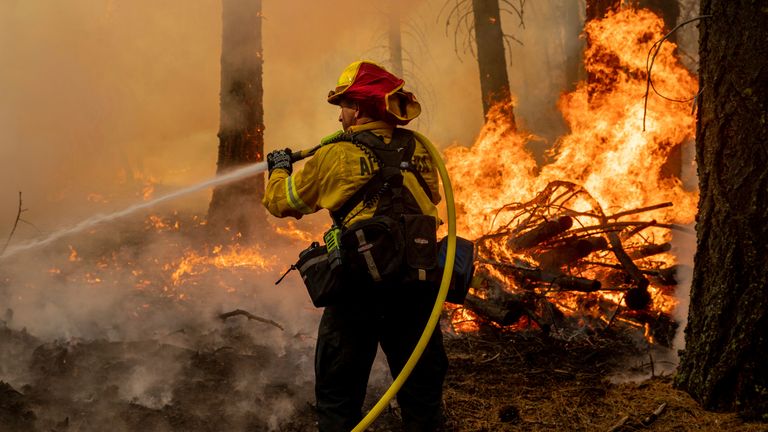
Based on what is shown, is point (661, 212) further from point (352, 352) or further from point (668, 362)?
point (352, 352)

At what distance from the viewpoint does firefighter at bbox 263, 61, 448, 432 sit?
2.91 meters

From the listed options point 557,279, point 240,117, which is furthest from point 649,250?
point 240,117

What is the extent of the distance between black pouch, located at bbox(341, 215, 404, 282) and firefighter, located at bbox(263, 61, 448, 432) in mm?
102

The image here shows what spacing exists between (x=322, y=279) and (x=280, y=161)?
779 millimetres

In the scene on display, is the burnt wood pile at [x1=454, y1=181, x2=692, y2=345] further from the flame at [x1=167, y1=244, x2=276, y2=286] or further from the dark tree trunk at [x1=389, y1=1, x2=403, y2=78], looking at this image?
the dark tree trunk at [x1=389, y1=1, x2=403, y2=78]

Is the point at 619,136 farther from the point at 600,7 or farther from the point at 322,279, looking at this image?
the point at 322,279

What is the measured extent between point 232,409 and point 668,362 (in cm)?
336

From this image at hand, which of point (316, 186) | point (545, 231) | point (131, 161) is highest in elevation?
point (131, 161)

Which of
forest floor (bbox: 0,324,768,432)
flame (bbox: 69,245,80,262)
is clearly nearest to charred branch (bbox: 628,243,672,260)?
forest floor (bbox: 0,324,768,432)

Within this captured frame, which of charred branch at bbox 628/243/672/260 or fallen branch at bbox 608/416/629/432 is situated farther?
charred branch at bbox 628/243/672/260

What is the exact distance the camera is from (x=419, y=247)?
9.44 feet

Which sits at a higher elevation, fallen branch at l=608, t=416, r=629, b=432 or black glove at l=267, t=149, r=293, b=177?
black glove at l=267, t=149, r=293, b=177

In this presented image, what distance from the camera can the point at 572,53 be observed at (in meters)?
26.9

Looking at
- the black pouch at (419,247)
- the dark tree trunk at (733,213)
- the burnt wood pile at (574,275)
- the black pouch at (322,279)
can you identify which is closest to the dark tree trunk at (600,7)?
the burnt wood pile at (574,275)
